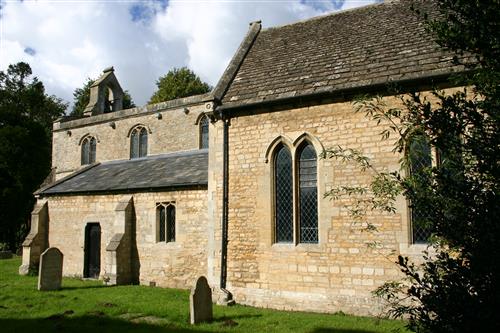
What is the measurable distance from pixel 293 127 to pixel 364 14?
544 centimetres

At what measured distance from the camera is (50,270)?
612 inches

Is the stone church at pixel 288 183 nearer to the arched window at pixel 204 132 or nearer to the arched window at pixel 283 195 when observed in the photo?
the arched window at pixel 283 195

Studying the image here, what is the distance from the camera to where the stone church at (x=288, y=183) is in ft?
35.5

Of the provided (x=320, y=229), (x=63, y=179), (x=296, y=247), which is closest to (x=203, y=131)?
Result: (x=63, y=179)

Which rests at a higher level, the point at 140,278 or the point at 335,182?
the point at 335,182

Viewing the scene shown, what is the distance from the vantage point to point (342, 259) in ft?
36.1

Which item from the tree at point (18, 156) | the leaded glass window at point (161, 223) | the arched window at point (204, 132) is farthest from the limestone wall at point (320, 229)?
the tree at point (18, 156)

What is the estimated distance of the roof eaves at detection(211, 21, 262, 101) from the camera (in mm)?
13479

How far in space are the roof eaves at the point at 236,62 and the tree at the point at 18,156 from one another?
2615 cm

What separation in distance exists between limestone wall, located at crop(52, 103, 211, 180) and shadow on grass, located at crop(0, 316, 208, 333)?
40.7 ft

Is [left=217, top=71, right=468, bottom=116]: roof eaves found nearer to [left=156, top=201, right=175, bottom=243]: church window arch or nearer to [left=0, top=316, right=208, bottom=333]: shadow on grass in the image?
[left=156, top=201, right=175, bottom=243]: church window arch

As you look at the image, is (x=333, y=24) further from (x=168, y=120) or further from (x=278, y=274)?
(x=168, y=120)

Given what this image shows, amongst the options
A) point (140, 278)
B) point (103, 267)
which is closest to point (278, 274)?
point (140, 278)

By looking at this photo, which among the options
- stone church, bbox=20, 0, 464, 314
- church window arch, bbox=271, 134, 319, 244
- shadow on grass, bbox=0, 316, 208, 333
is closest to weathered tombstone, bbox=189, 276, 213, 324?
shadow on grass, bbox=0, 316, 208, 333
